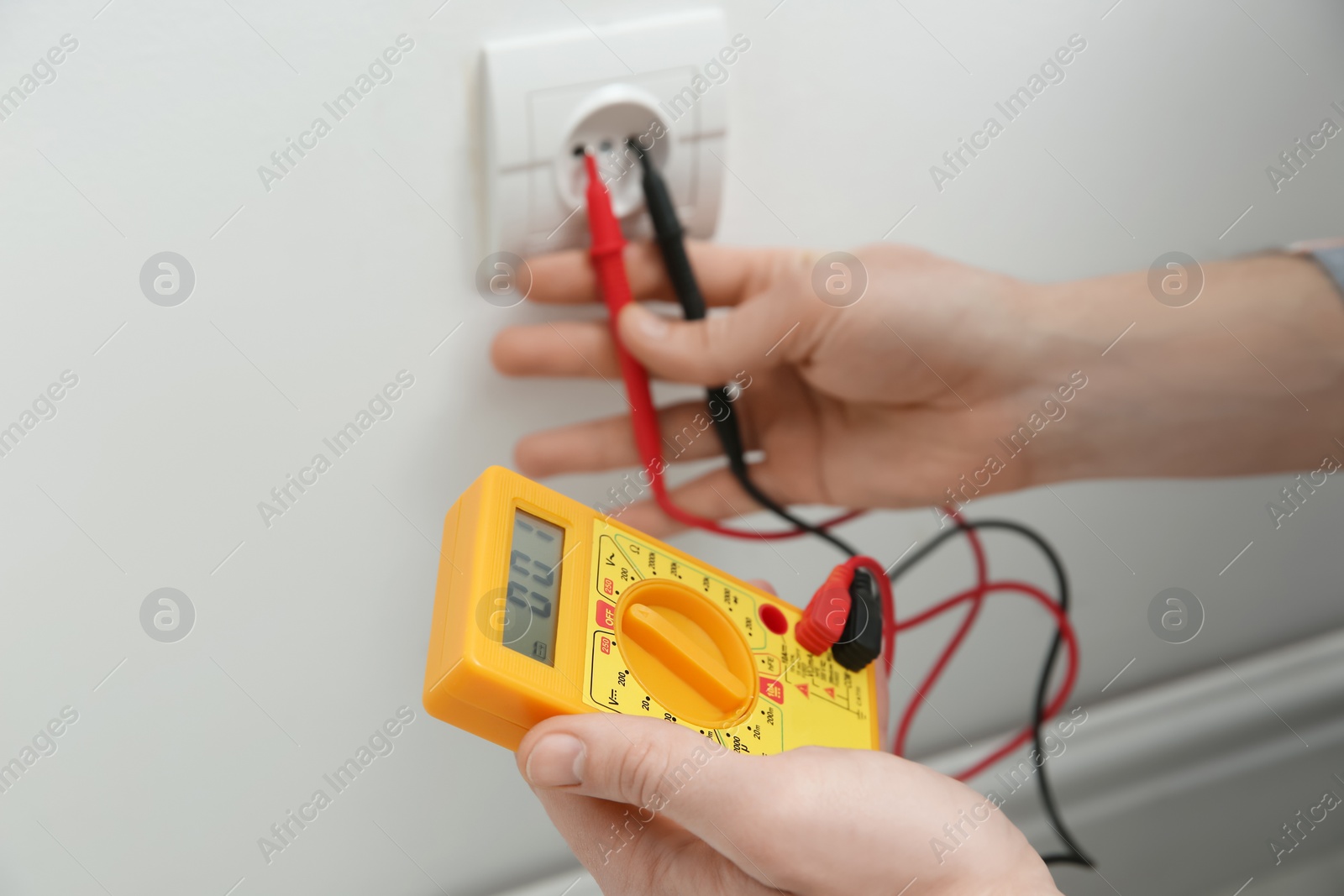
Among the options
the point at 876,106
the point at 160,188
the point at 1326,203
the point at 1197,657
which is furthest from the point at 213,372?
the point at 1197,657

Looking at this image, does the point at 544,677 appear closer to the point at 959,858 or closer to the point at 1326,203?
the point at 959,858

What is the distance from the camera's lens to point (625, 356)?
574 mm

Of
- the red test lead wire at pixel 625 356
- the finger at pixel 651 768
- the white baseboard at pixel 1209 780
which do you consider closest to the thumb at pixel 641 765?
the finger at pixel 651 768

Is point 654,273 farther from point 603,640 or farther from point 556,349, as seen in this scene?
point 603,640

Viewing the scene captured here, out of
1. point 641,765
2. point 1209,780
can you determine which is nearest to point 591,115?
point 641,765

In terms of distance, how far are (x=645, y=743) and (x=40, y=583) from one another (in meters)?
0.35

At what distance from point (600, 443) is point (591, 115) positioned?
211 millimetres

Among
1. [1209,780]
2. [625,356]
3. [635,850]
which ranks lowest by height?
[635,850]

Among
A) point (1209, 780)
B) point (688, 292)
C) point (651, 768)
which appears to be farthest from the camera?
point (1209, 780)

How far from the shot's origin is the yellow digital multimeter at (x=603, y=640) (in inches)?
16.1

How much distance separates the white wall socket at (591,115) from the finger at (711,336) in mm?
65

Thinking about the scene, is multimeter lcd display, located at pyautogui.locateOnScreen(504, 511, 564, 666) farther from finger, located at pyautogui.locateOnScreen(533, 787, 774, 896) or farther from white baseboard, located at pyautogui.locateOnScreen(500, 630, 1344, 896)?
white baseboard, located at pyautogui.locateOnScreen(500, 630, 1344, 896)

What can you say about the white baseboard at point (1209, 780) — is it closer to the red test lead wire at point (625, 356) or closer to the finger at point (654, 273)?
the red test lead wire at point (625, 356)

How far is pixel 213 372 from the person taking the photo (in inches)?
19.5
